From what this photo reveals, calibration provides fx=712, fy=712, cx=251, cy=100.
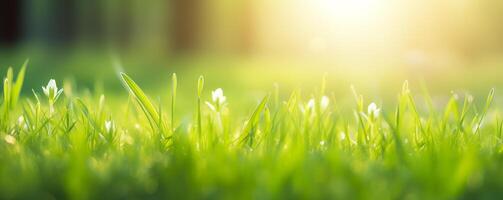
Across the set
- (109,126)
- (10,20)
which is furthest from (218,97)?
(10,20)

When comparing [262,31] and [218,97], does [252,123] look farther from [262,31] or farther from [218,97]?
[262,31]

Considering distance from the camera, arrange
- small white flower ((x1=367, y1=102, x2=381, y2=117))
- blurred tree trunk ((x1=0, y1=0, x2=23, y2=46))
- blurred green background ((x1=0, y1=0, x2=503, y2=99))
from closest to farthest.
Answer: small white flower ((x1=367, y1=102, x2=381, y2=117)) → blurred green background ((x1=0, y1=0, x2=503, y2=99)) → blurred tree trunk ((x1=0, y1=0, x2=23, y2=46))

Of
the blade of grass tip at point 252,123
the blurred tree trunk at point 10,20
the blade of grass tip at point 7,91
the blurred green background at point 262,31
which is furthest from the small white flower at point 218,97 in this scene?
the blurred tree trunk at point 10,20

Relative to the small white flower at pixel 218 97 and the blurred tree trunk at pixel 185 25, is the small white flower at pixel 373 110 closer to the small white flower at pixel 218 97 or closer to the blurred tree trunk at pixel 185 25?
the small white flower at pixel 218 97

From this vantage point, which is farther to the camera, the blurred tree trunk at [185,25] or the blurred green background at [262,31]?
the blurred tree trunk at [185,25]

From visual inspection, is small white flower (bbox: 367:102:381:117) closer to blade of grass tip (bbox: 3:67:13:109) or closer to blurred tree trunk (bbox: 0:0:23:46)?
blade of grass tip (bbox: 3:67:13:109)

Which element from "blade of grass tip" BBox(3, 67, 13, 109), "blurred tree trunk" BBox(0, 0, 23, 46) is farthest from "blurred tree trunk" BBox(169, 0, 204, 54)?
"blade of grass tip" BBox(3, 67, 13, 109)
